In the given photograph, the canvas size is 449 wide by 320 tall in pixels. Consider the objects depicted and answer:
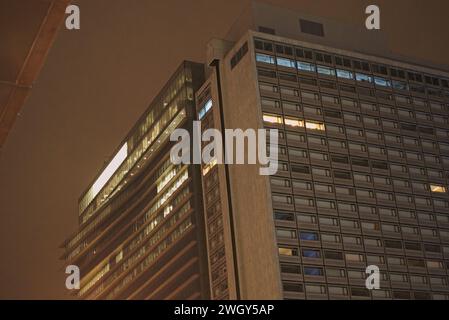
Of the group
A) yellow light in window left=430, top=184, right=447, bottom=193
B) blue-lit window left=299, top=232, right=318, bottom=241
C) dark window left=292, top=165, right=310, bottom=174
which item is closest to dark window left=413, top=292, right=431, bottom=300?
blue-lit window left=299, top=232, right=318, bottom=241

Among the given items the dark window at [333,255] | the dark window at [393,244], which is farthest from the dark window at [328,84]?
the dark window at [333,255]

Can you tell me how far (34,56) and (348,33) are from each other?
457 feet

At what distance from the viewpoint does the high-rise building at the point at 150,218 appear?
131375 millimetres

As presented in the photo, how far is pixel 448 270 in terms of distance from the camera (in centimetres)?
12350

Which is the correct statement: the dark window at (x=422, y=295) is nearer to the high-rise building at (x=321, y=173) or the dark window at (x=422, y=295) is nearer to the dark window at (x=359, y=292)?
the high-rise building at (x=321, y=173)

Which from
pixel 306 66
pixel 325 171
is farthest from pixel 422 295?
pixel 306 66

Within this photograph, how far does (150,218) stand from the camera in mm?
148875

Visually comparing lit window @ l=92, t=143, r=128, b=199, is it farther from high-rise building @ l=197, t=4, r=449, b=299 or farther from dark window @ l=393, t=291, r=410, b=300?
dark window @ l=393, t=291, r=410, b=300

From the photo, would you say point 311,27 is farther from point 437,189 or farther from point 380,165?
point 437,189

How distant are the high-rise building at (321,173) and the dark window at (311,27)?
9.8 inches

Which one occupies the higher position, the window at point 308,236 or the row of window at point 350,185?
the row of window at point 350,185

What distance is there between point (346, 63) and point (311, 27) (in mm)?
9778

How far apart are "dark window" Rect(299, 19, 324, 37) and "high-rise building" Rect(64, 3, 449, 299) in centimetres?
25
